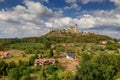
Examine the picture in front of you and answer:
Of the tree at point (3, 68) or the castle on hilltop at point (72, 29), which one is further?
the castle on hilltop at point (72, 29)

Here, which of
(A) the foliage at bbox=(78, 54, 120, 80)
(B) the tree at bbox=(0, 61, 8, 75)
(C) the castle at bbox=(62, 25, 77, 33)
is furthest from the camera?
(C) the castle at bbox=(62, 25, 77, 33)

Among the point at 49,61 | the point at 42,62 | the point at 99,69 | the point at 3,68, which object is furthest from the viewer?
the point at 49,61

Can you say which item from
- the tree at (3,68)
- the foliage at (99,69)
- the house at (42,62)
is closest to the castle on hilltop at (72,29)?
the house at (42,62)

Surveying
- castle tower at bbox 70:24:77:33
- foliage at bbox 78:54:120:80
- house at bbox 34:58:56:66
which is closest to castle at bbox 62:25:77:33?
castle tower at bbox 70:24:77:33

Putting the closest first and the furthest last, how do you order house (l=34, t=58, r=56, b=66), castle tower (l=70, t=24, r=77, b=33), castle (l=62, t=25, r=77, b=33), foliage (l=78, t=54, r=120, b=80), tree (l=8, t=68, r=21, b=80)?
foliage (l=78, t=54, r=120, b=80) < tree (l=8, t=68, r=21, b=80) < house (l=34, t=58, r=56, b=66) < castle tower (l=70, t=24, r=77, b=33) < castle (l=62, t=25, r=77, b=33)

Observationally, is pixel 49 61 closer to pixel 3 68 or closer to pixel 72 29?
pixel 3 68

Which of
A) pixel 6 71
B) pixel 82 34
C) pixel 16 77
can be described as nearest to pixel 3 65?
pixel 6 71

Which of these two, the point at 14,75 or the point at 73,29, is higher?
the point at 73,29

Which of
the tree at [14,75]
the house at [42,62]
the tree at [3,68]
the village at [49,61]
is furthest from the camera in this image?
the house at [42,62]

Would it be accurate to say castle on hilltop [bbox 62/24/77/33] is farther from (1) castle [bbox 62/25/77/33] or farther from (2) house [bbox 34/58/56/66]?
(2) house [bbox 34/58/56/66]

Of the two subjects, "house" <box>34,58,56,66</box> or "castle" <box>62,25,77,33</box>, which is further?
"castle" <box>62,25,77,33</box>

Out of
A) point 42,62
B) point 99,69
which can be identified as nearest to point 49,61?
point 42,62

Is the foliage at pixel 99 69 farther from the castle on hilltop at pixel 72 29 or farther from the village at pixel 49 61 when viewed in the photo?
the castle on hilltop at pixel 72 29

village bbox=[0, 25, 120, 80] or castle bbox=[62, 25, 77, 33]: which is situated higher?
castle bbox=[62, 25, 77, 33]
